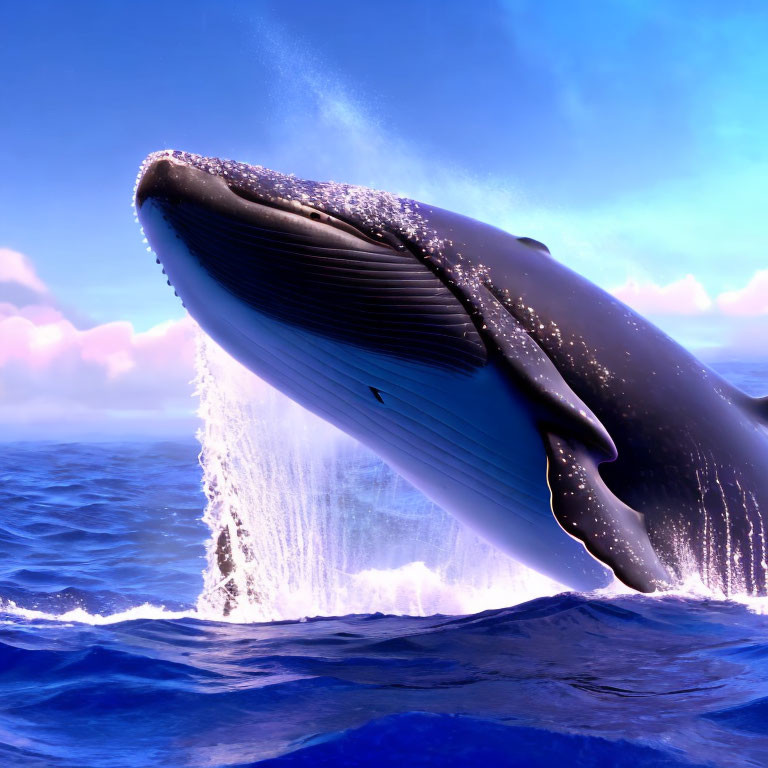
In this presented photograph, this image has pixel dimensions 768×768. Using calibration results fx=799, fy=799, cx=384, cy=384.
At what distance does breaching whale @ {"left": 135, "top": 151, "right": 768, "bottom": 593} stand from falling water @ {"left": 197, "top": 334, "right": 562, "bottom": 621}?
50.2 inches

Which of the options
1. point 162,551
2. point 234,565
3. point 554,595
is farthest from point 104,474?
point 554,595

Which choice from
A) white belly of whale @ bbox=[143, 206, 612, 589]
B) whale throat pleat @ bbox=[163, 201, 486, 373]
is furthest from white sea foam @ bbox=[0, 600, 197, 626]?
whale throat pleat @ bbox=[163, 201, 486, 373]

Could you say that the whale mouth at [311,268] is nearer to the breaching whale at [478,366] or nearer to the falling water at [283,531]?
the breaching whale at [478,366]

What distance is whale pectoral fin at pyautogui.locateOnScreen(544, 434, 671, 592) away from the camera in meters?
6.43

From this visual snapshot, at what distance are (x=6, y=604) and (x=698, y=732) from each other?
31.4 ft

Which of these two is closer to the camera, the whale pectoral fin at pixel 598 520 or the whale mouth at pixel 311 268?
the whale pectoral fin at pixel 598 520

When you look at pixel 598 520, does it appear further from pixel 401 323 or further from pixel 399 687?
pixel 401 323

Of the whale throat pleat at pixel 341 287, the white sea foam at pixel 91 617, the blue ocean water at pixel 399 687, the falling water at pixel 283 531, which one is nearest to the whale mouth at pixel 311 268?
the whale throat pleat at pixel 341 287

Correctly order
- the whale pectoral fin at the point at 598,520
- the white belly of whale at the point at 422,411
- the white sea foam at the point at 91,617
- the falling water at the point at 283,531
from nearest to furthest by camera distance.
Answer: the whale pectoral fin at the point at 598,520 < the white belly of whale at the point at 422,411 < the white sea foam at the point at 91,617 < the falling water at the point at 283,531

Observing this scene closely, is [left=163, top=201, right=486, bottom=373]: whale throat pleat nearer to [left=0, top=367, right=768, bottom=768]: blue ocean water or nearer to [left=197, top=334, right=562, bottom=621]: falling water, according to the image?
[left=197, top=334, right=562, bottom=621]: falling water

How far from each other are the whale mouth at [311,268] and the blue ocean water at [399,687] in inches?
106

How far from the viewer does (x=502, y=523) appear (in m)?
8.30

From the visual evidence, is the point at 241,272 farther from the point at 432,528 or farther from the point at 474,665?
the point at 432,528

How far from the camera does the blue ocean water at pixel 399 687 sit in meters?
4.71
